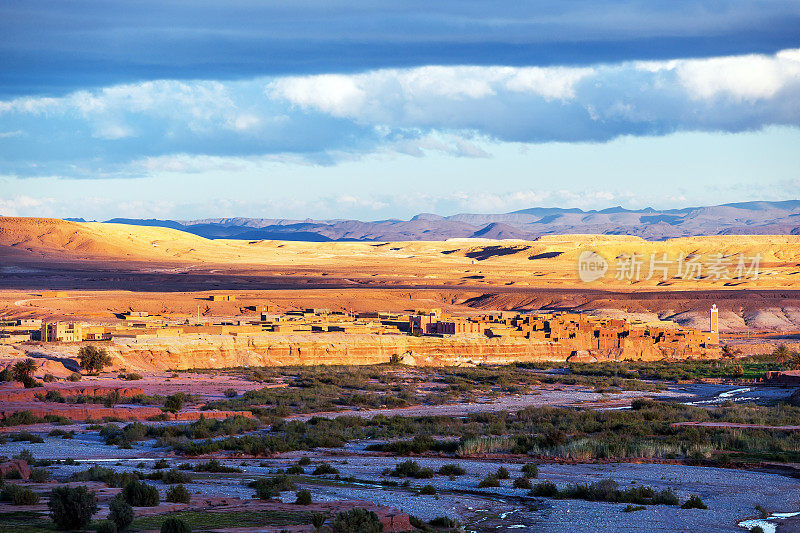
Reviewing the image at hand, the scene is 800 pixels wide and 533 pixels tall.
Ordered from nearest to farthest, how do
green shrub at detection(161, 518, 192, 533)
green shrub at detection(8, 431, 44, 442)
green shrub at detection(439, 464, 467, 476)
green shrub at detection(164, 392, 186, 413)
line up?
green shrub at detection(161, 518, 192, 533) < green shrub at detection(439, 464, 467, 476) < green shrub at detection(8, 431, 44, 442) < green shrub at detection(164, 392, 186, 413)

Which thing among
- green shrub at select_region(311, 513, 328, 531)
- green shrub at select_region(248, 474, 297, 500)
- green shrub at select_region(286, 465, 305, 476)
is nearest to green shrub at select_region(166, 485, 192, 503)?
green shrub at select_region(248, 474, 297, 500)

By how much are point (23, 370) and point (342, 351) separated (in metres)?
21.8

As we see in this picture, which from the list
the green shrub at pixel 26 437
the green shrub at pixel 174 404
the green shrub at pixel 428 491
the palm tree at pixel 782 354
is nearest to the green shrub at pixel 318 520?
the green shrub at pixel 428 491

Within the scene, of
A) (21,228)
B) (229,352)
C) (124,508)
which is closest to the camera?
(124,508)

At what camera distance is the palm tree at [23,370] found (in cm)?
3772

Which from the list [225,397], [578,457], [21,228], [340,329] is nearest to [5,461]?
[578,457]

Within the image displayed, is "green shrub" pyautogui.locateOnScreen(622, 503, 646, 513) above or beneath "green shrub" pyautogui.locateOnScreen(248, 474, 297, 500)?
beneath

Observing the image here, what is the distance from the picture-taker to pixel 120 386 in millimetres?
39094

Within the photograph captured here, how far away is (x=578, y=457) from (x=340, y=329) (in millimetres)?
39729

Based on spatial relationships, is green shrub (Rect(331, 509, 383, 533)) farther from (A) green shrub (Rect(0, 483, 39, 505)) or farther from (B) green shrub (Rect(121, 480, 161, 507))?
(A) green shrub (Rect(0, 483, 39, 505))

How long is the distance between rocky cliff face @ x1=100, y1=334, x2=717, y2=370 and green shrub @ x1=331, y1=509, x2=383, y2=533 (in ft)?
120

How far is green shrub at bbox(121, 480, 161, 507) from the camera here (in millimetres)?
14812

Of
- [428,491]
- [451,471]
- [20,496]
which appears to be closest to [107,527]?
[20,496]

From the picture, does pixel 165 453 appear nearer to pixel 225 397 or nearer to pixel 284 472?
pixel 284 472
